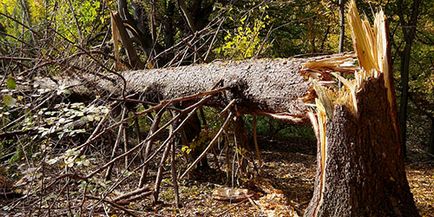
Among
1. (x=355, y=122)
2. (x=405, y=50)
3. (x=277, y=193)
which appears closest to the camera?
(x=355, y=122)

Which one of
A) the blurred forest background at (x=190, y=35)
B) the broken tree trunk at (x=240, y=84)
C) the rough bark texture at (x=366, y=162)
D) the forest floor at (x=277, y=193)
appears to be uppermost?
the blurred forest background at (x=190, y=35)

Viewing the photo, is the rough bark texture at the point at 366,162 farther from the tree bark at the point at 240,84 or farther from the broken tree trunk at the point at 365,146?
the tree bark at the point at 240,84

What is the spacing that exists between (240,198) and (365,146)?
247 centimetres

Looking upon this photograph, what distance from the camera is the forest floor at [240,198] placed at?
423 cm

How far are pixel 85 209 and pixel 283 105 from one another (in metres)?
2.23

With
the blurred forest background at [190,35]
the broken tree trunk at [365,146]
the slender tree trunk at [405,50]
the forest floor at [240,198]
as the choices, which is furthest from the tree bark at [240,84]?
the slender tree trunk at [405,50]

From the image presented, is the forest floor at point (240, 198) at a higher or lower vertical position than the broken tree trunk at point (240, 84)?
lower

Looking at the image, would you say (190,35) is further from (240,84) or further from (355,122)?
(355,122)

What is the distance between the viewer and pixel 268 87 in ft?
11.5

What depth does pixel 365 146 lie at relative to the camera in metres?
2.69

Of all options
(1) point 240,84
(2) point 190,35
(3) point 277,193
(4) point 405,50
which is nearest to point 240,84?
(1) point 240,84

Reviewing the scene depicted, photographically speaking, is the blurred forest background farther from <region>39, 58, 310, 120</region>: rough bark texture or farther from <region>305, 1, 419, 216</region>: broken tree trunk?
<region>305, 1, 419, 216</region>: broken tree trunk

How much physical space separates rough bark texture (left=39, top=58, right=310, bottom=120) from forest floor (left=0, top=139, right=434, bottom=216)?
1105 mm

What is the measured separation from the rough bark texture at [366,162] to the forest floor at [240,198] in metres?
1.41
